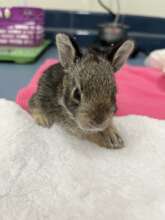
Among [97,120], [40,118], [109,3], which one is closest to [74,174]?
[97,120]

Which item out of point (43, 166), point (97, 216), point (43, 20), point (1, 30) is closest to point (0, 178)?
point (43, 166)

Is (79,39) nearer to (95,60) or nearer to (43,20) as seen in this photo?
(43,20)

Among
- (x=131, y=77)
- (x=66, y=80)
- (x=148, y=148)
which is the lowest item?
(x=131, y=77)

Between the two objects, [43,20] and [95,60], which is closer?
[95,60]

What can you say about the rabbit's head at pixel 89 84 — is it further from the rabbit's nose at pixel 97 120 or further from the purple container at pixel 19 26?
the purple container at pixel 19 26

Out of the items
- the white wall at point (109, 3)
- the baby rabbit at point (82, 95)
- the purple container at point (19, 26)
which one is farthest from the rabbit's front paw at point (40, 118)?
the white wall at point (109, 3)

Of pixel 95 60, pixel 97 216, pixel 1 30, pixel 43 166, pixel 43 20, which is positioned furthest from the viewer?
pixel 43 20
